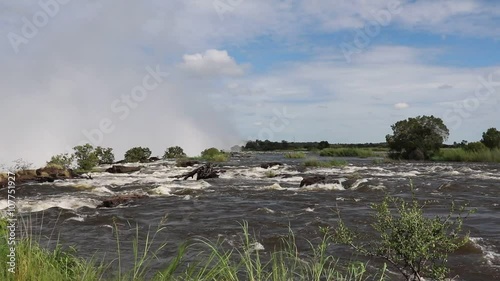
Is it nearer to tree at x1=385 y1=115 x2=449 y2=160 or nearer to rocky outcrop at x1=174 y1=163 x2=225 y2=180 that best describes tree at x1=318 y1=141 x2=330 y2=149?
tree at x1=385 y1=115 x2=449 y2=160

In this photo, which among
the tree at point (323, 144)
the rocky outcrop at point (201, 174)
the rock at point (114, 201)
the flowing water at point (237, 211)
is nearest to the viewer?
the flowing water at point (237, 211)

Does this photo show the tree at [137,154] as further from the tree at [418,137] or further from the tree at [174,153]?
the tree at [418,137]

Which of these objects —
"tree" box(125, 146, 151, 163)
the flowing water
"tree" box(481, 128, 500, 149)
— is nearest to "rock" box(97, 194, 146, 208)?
the flowing water

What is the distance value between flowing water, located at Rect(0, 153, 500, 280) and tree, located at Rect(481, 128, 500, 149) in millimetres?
35984

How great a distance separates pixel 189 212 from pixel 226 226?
9.99 feet

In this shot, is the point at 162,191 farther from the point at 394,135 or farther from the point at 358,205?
the point at 394,135

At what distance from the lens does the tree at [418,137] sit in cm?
6184

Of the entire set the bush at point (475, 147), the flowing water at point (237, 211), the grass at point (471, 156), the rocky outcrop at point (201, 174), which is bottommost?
the flowing water at point (237, 211)

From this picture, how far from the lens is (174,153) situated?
7212 cm

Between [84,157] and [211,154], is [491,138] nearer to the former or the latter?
[211,154]

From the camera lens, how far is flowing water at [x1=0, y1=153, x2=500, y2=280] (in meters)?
11.2

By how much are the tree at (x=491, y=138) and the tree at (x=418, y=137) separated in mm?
4628

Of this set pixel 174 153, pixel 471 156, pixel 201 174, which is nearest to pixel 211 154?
pixel 174 153

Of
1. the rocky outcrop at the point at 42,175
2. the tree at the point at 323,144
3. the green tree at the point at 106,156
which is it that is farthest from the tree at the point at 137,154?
the tree at the point at 323,144
